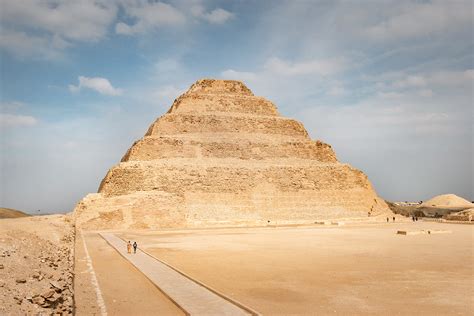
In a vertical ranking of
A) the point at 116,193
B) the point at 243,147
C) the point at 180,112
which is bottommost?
the point at 116,193

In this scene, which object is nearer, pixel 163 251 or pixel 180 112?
pixel 163 251

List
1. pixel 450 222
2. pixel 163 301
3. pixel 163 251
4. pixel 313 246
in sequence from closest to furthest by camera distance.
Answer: pixel 163 301, pixel 163 251, pixel 313 246, pixel 450 222

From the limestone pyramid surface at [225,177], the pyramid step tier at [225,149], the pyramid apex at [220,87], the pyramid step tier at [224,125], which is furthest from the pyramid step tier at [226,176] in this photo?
the pyramid apex at [220,87]

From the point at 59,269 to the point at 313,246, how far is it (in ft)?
39.1

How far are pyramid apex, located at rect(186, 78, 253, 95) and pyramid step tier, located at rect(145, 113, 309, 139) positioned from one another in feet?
23.0

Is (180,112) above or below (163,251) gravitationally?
above

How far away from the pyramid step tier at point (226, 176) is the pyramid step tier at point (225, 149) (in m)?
1.31

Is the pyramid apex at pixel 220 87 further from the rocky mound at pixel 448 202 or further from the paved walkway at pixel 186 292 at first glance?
the rocky mound at pixel 448 202

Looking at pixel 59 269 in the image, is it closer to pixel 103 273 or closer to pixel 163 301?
pixel 103 273

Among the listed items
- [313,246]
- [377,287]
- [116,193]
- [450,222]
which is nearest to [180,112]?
[116,193]

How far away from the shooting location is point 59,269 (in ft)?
42.2

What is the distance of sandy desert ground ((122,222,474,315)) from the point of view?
30.2 ft

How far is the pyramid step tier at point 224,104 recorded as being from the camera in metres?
56.0

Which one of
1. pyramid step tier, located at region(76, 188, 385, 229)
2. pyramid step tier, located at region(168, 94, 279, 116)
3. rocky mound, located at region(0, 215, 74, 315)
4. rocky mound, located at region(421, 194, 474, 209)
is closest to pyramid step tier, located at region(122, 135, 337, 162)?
pyramid step tier, located at region(76, 188, 385, 229)
